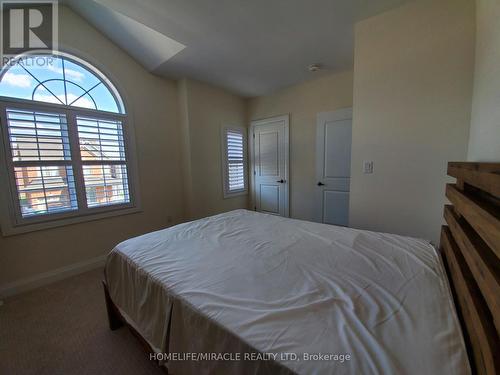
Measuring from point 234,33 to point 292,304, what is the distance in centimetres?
246

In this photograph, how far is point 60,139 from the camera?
2182 millimetres

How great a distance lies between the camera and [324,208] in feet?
10.6

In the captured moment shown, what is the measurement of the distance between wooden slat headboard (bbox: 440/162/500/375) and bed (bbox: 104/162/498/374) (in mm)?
29

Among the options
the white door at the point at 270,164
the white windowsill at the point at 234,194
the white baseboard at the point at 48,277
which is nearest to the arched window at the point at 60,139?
the white baseboard at the point at 48,277

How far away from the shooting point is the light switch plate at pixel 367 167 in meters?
2.02

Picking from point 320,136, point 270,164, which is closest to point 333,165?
point 320,136

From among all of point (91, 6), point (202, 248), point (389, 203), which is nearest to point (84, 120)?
point (91, 6)

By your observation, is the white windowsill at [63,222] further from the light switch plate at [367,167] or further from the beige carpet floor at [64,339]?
the light switch plate at [367,167]

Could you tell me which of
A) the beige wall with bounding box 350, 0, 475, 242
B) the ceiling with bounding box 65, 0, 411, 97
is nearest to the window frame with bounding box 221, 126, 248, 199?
the ceiling with bounding box 65, 0, 411, 97

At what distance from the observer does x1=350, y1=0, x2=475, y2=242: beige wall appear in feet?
5.27

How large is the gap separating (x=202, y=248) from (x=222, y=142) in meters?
2.59

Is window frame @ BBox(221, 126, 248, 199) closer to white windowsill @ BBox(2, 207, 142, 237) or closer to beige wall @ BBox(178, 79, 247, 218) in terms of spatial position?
beige wall @ BBox(178, 79, 247, 218)

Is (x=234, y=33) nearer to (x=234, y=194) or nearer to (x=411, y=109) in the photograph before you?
(x=411, y=109)

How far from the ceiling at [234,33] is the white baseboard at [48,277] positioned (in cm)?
264
